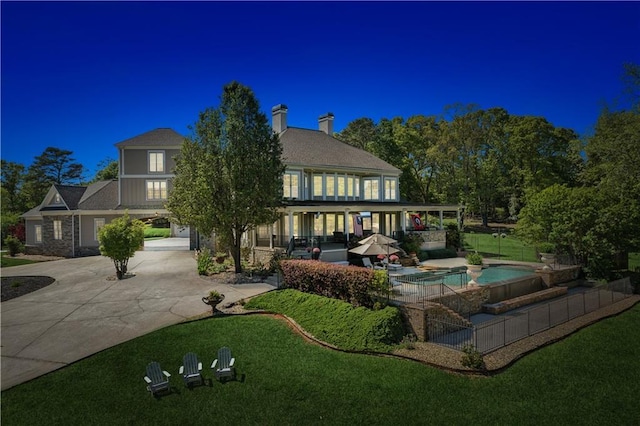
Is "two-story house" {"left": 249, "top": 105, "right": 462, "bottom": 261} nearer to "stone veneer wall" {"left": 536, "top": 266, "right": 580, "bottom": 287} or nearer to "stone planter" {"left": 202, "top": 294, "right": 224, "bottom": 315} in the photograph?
"stone planter" {"left": 202, "top": 294, "right": 224, "bottom": 315}

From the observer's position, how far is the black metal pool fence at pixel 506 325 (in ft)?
38.5

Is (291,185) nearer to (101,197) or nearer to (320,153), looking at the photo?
(320,153)

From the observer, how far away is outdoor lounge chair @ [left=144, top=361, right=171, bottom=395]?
27.8 ft

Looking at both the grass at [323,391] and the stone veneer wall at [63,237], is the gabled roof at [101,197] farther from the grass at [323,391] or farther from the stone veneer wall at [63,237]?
the grass at [323,391]

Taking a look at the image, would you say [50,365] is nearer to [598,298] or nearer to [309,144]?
[598,298]

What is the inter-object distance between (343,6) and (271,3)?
3699 millimetres

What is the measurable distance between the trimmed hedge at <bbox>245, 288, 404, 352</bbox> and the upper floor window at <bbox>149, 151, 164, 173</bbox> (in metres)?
21.6

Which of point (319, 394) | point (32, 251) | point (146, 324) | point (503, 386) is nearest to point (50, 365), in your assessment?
point (146, 324)

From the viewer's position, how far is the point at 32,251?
3284 centimetres

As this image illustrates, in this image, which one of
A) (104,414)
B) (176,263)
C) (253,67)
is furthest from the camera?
(253,67)

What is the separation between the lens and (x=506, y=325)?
1350 centimetres

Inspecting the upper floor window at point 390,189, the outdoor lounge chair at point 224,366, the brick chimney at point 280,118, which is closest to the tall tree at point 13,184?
the brick chimney at point 280,118

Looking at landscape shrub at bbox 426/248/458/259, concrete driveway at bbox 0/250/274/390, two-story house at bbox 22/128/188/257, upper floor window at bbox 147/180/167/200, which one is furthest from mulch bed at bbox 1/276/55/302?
landscape shrub at bbox 426/248/458/259

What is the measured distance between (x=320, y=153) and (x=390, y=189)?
7.61 metres
